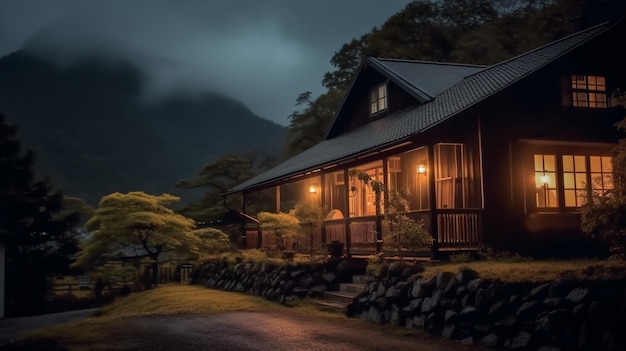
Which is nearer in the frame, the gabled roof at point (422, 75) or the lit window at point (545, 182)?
the lit window at point (545, 182)

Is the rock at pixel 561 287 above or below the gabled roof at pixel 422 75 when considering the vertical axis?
below

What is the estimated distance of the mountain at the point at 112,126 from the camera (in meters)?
85.9

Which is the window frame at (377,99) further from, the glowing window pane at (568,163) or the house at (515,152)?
the glowing window pane at (568,163)

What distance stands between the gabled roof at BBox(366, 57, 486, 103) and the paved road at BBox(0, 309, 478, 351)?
9280 millimetres

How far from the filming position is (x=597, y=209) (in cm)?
A: 942

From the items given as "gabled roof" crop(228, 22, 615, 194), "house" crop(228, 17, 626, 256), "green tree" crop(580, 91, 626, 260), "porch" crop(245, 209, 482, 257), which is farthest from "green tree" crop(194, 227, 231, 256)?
"green tree" crop(580, 91, 626, 260)

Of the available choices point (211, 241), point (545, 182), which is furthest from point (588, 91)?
point (211, 241)

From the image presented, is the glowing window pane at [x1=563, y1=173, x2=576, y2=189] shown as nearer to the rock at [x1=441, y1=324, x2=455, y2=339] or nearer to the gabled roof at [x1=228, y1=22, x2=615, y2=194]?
the gabled roof at [x1=228, y1=22, x2=615, y2=194]

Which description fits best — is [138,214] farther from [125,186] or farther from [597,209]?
[125,186]

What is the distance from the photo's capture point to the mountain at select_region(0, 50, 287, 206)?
282 ft

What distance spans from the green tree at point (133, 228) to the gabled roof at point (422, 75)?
9.72 m

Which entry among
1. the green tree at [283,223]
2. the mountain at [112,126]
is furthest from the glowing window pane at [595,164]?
the mountain at [112,126]

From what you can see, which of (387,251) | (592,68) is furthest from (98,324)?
(592,68)

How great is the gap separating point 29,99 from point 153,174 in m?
29.8
